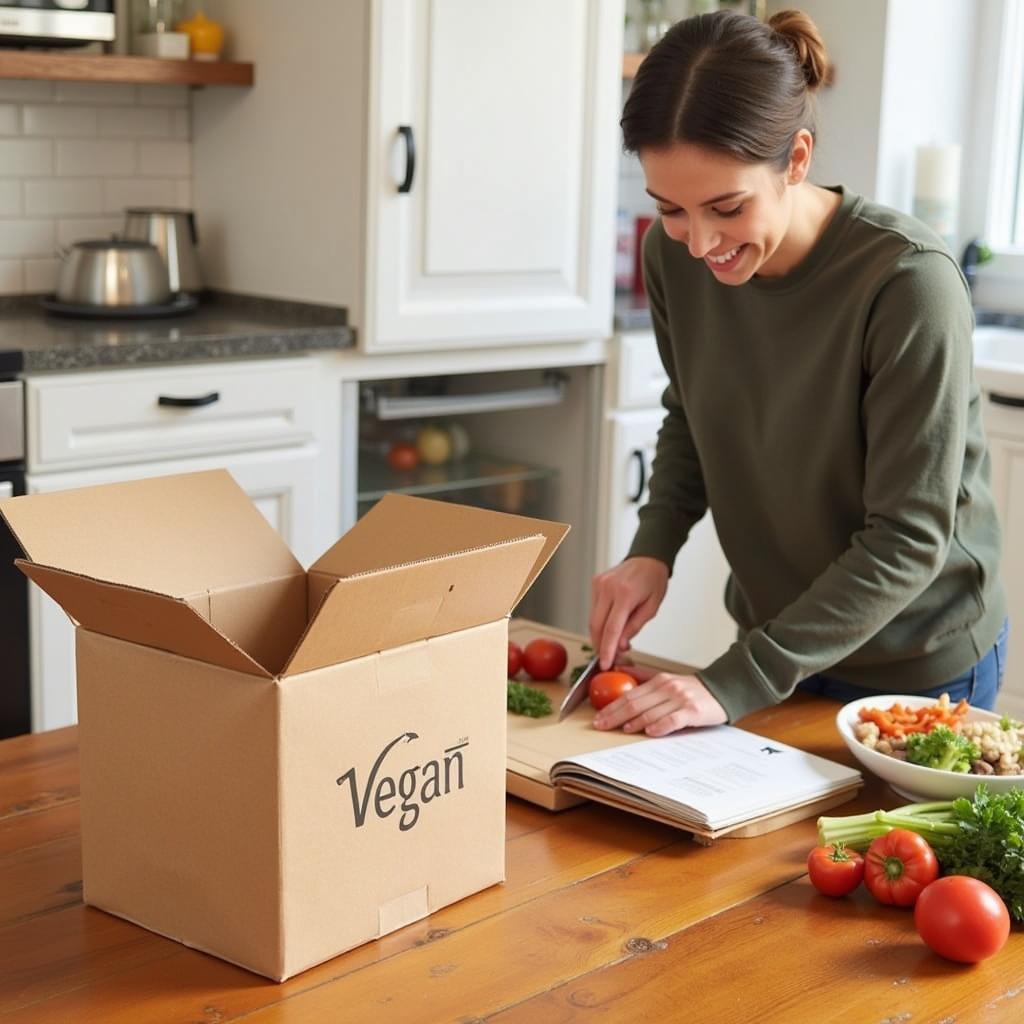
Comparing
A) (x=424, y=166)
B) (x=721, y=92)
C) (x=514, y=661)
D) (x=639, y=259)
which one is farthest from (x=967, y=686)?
(x=639, y=259)

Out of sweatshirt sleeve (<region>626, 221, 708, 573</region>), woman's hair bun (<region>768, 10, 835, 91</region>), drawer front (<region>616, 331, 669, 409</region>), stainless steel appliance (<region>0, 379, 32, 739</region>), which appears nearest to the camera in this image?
woman's hair bun (<region>768, 10, 835, 91</region>)

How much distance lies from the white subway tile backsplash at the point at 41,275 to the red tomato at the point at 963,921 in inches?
100

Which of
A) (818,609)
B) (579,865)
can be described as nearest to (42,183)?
(818,609)

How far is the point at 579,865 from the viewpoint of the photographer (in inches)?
47.7

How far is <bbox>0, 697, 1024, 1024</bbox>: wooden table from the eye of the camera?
98 centimetres

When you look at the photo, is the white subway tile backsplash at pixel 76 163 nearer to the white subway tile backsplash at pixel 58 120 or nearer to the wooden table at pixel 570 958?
the white subway tile backsplash at pixel 58 120

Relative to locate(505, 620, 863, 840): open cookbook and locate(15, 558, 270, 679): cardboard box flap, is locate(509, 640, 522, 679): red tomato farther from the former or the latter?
locate(15, 558, 270, 679): cardboard box flap

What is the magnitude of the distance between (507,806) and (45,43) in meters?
2.07

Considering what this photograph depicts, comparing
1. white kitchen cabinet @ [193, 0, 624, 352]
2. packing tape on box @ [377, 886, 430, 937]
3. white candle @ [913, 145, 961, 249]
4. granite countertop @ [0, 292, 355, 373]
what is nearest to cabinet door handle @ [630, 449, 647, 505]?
white kitchen cabinet @ [193, 0, 624, 352]

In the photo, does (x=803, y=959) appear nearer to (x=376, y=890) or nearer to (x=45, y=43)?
(x=376, y=890)

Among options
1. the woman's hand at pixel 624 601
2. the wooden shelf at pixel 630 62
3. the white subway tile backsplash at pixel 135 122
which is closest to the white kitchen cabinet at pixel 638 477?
the wooden shelf at pixel 630 62

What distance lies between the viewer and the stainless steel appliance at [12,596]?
2439 mm

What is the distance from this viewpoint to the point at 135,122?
3207mm

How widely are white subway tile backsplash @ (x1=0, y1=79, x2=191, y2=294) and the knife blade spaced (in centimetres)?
199
